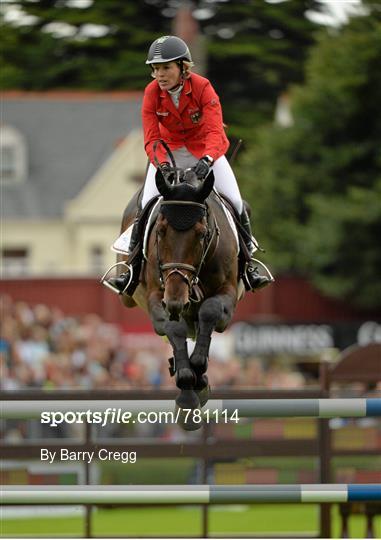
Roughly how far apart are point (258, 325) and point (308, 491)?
2198 cm

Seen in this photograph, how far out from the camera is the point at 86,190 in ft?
136

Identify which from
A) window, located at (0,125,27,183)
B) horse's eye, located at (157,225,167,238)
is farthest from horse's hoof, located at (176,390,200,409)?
window, located at (0,125,27,183)

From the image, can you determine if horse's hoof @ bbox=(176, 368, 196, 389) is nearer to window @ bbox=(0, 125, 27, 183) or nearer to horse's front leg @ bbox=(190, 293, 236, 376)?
horse's front leg @ bbox=(190, 293, 236, 376)

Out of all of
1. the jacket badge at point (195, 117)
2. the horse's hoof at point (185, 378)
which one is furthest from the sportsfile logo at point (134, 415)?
the jacket badge at point (195, 117)

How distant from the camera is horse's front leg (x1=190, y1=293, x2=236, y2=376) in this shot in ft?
24.6

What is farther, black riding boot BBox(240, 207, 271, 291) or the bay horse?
black riding boot BBox(240, 207, 271, 291)

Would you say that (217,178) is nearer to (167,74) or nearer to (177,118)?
(177,118)

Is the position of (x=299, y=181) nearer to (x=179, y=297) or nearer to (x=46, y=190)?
(x=46, y=190)

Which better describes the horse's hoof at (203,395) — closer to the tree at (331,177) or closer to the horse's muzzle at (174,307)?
the horse's muzzle at (174,307)

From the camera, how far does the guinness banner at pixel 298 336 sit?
2912 cm

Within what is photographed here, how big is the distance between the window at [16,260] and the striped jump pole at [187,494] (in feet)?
110

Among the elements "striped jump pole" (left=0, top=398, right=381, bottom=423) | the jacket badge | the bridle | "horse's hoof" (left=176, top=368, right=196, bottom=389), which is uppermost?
the jacket badge

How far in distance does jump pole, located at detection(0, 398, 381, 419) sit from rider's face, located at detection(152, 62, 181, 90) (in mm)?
1912

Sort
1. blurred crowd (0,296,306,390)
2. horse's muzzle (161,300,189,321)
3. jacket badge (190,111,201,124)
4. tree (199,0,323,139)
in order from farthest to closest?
1. tree (199,0,323,139)
2. blurred crowd (0,296,306,390)
3. jacket badge (190,111,201,124)
4. horse's muzzle (161,300,189,321)
